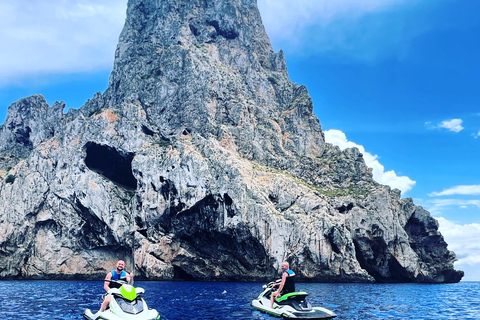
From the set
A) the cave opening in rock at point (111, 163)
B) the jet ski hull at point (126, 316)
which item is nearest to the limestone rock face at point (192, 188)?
the cave opening in rock at point (111, 163)

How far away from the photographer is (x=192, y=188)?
294ft

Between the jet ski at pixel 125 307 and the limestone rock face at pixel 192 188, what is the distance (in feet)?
199

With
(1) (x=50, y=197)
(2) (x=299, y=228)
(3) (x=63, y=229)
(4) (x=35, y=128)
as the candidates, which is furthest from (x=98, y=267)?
(4) (x=35, y=128)

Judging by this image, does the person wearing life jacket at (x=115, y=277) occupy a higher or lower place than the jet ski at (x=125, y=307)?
higher

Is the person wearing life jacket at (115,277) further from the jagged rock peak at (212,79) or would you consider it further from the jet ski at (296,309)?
the jagged rock peak at (212,79)

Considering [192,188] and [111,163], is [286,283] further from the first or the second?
[111,163]

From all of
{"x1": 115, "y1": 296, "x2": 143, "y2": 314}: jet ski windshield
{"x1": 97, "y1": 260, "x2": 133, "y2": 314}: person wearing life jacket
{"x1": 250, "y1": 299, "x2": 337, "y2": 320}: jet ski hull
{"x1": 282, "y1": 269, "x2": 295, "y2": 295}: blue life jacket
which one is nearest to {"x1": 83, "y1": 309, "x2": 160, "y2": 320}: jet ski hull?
{"x1": 115, "y1": 296, "x2": 143, "y2": 314}: jet ski windshield

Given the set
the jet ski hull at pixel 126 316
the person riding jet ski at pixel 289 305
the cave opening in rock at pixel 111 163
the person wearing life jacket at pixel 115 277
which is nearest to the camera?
the jet ski hull at pixel 126 316

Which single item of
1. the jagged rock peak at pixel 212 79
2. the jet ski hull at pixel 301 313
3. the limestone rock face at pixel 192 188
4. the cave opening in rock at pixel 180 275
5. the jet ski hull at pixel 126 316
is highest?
the jagged rock peak at pixel 212 79

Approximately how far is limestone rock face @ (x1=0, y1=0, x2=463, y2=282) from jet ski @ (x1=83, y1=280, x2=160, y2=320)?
60.8m

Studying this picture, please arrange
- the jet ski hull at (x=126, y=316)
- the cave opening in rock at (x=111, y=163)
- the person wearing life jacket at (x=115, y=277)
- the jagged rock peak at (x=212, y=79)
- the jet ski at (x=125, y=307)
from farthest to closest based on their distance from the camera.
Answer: the jagged rock peak at (x=212, y=79), the cave opening in rock at (x=111, y=163), the person wearing life jacket at (x=115, y=277), the jet ski at (x=125, y=307), the jet ski hull at (x=126, y=316)

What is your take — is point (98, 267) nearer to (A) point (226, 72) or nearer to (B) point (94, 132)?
(B) point (94, 132)

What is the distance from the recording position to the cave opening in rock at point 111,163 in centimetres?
10312

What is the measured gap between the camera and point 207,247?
3519 inches
